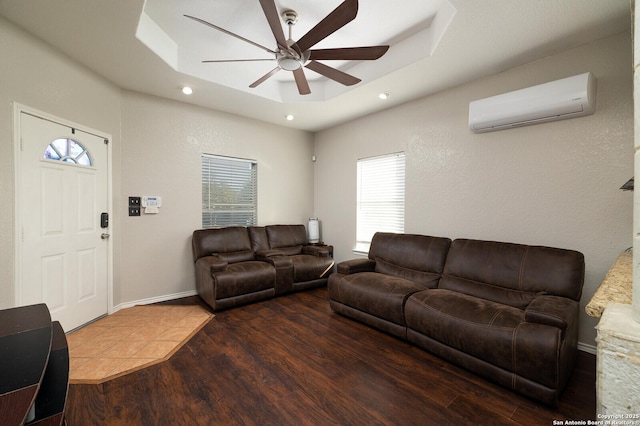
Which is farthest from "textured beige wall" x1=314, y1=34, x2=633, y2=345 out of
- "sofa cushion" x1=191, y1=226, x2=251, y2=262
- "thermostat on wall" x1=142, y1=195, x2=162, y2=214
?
"thermostat on wall" x1=142, y1=195, x2=162, y2=214

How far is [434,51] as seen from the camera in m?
2.54

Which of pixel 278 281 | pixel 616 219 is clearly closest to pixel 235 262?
pixel 278 281

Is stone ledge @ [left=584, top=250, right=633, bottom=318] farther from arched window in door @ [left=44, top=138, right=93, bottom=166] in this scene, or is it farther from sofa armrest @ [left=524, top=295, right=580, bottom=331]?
arched window in door @ [left=44, top=138, right=93, bottom=166]

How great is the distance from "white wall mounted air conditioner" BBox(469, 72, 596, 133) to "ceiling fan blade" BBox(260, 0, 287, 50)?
7.12 feet

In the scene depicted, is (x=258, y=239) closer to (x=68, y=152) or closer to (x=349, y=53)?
(x=68, y=152)

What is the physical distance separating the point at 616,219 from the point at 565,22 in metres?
1.70

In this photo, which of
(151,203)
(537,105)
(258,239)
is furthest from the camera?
(258,239)

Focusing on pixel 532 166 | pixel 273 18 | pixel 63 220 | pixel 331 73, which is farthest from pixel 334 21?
pixel 63 220

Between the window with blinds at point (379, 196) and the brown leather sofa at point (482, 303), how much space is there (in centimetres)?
64

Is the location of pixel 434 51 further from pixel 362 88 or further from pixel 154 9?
pixel 154 9

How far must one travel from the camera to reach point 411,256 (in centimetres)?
332

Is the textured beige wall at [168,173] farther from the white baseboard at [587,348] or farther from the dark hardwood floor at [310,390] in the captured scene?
the white baseboard at [587,348]

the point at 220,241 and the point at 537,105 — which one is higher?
the point at 537,105

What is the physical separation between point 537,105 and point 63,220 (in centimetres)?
478
